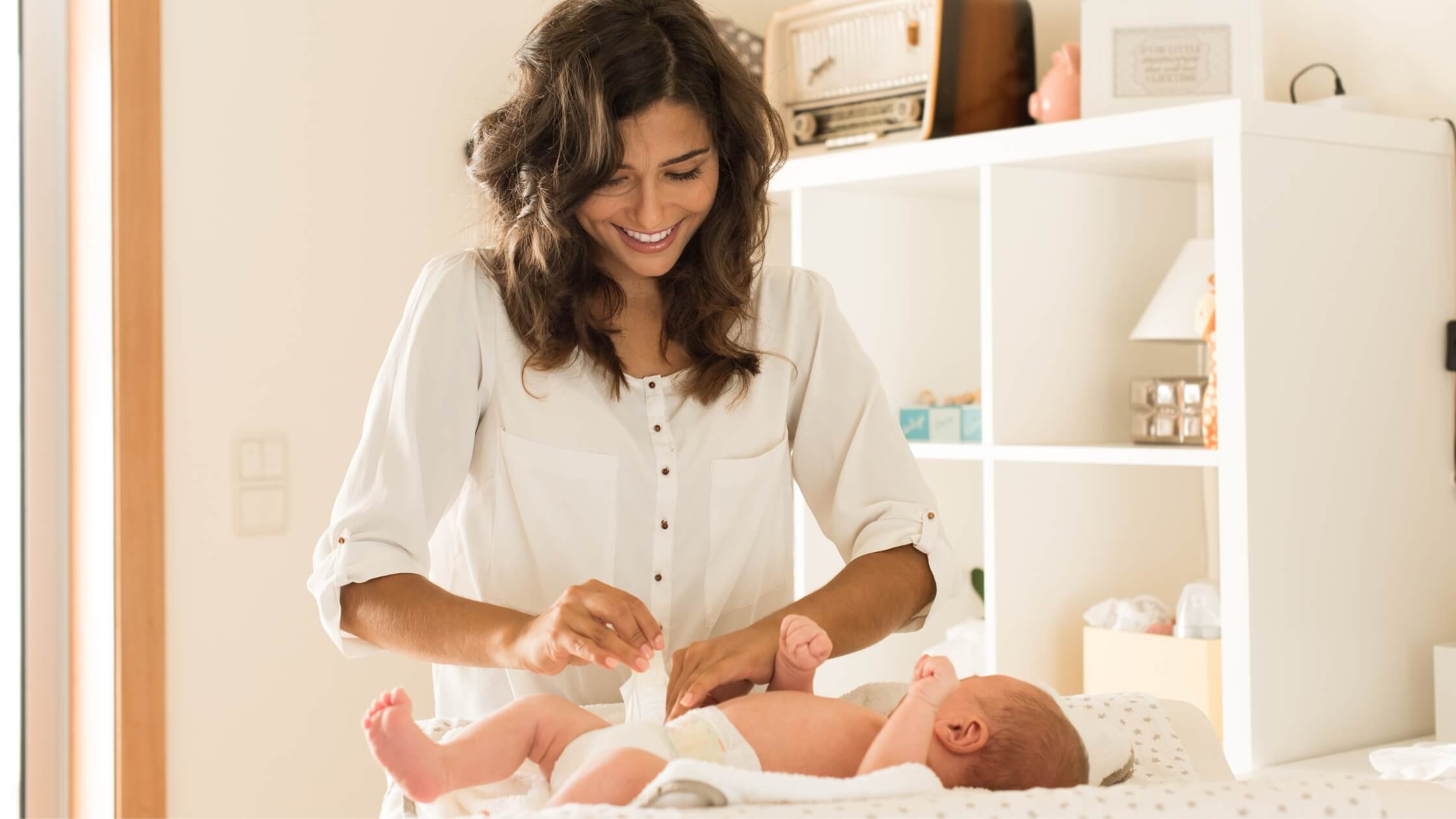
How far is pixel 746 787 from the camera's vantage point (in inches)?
32.9

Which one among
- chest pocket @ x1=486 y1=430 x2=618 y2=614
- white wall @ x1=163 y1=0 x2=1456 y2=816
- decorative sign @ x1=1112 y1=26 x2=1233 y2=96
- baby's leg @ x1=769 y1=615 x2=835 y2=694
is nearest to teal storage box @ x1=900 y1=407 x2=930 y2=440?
decorative sign @ x1=1112 y1=26 x2=1233 y2=96

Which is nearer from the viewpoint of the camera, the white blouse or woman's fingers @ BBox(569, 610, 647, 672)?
woman's fingers @ BBox(569, 610, 647, 672)

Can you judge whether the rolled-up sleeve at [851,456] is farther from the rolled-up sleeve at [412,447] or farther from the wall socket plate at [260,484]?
the wall socket plate at [260,484]

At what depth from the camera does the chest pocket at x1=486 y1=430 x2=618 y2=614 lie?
4.35 ft

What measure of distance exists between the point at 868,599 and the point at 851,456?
178 mm

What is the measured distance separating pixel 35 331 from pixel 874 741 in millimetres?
1690

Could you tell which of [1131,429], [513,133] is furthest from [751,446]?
[1131,429]

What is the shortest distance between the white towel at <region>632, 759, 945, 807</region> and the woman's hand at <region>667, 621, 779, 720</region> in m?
0.24

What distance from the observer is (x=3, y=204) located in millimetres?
2117

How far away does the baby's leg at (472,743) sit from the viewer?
958 millimetres

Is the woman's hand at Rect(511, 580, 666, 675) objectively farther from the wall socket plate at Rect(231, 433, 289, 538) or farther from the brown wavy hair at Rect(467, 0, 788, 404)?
the wall socket plate at Rect(231, 433, 289, 538)

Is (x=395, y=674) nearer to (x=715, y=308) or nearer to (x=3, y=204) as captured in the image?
(x=3, y=204)

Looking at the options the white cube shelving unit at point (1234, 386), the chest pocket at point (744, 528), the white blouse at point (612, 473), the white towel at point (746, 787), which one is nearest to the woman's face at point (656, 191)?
the white blouse at point (612, 473)

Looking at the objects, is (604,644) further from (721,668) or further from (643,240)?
(643,240)
